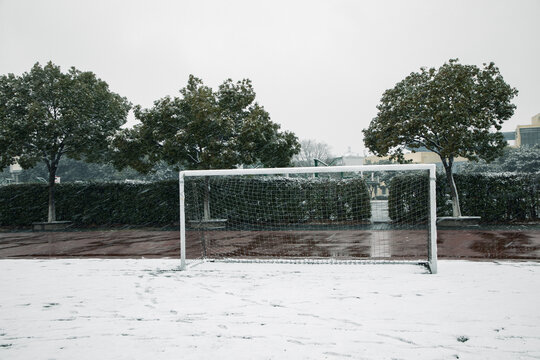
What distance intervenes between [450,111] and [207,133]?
839 cm

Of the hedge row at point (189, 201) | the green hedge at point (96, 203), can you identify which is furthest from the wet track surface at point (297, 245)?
the green hedge at point (96, 203)

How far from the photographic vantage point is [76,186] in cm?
1852

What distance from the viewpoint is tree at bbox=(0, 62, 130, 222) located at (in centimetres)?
1619

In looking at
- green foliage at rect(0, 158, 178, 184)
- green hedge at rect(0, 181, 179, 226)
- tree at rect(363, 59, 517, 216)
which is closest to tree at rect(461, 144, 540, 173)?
tree at rect(363, 59, 517, 216)

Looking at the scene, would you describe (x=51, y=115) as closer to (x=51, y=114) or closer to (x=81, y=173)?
(x=51, y=114)

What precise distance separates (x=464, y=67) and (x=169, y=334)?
43.6ft

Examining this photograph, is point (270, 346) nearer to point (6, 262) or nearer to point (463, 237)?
point (6, 262)

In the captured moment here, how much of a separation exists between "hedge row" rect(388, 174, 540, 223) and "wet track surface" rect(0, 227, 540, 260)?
3.88ft

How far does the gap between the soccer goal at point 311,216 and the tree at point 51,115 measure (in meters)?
5.40

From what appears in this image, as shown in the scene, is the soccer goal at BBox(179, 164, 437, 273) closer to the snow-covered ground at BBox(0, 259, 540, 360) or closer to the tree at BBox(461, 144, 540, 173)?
the snow-covered ground at BBox(0, 259, 540, 360)

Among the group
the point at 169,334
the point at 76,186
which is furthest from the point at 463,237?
the point at 76,186

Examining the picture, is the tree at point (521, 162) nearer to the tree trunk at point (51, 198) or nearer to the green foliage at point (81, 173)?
the green foliage at point (81, 173)

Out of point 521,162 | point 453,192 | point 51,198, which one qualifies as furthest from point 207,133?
point 521,162

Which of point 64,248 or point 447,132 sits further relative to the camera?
point 447,132
